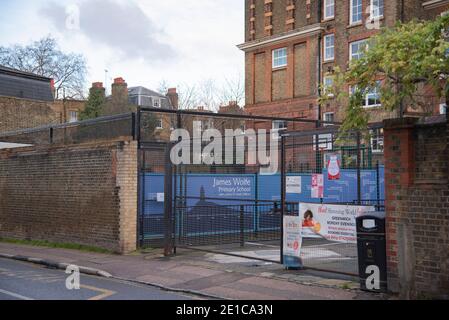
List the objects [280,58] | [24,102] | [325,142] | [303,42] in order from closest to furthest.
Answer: [325,142]
[24,102]
[303,42]
[280,58]

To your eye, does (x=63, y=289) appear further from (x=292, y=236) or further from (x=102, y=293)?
(x=292, y=236)

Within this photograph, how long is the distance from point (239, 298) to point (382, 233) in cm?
261

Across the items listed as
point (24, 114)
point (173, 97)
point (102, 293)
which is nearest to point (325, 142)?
point (102, 293)

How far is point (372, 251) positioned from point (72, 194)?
1056cm

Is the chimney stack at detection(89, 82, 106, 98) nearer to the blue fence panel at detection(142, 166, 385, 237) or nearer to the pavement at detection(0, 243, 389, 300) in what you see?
the blue fence panel at detection(142, 166, 385, 237)

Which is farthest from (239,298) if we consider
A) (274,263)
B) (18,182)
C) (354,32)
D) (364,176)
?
(354,32)

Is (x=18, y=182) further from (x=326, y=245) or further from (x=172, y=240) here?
(x=326, y=245)

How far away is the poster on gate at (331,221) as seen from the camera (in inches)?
392

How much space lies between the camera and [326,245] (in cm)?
1441

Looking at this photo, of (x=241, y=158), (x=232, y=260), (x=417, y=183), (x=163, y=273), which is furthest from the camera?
(x=241, y=158)

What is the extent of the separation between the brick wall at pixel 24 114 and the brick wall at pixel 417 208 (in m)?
29.9

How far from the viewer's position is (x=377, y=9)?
3378 cm

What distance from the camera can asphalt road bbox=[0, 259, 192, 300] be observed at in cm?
926

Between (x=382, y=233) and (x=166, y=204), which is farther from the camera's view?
(x=166, y=204)
